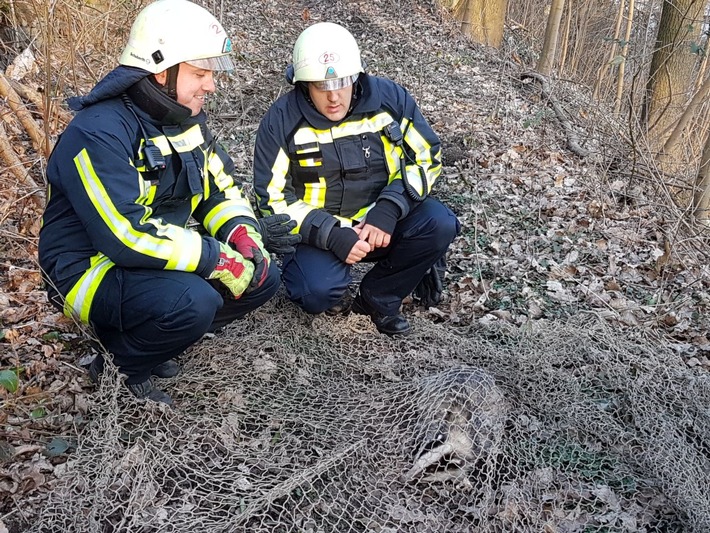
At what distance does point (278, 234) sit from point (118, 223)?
1.15m

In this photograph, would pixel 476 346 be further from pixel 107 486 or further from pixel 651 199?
pixel 651 199

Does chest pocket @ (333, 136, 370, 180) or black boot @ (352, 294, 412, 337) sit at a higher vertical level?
chest pocket @ (333, 136, 370, 180)

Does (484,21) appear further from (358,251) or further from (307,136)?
(358,251)

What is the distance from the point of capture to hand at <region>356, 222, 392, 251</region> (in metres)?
3.90

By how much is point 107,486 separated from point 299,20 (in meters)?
12.8

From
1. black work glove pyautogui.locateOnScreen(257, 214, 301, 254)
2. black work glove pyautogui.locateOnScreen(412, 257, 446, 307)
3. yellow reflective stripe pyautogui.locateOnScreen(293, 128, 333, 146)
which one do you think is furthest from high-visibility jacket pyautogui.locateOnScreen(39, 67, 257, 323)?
black work glove pyautogui.locateOnScreen(412, 257, 446, 307)

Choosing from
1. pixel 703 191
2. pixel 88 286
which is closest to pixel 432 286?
pixel 88 286

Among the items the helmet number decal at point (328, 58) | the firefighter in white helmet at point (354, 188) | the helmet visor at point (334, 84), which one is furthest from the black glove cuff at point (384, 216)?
the helmet number decal at point (328, 58)

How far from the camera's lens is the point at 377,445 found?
2895 millimetres

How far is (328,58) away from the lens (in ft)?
11.8

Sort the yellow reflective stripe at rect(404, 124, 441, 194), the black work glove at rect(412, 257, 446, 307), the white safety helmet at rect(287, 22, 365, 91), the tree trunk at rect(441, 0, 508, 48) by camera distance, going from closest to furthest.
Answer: the white safety helmet at rect(287, 22, 365, 91)
the yellow reflective stripe at rect(404, 124, 441, 194)
the black work glove at rect(412, 257, 446, 307)
the tree trunk at rect(441, 0, 508, 48)

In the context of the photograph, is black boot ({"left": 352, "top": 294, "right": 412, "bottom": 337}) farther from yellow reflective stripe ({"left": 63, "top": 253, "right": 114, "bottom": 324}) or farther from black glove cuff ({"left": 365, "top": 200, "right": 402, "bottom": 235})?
yellow reflective stripe ({"left": 63, "top": 253, "right": 114, "bottom": 324})

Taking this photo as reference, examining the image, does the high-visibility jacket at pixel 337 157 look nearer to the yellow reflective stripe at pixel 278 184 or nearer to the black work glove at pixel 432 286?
the yellow reflective stripe at pixel 278 184

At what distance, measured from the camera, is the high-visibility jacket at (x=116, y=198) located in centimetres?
279
